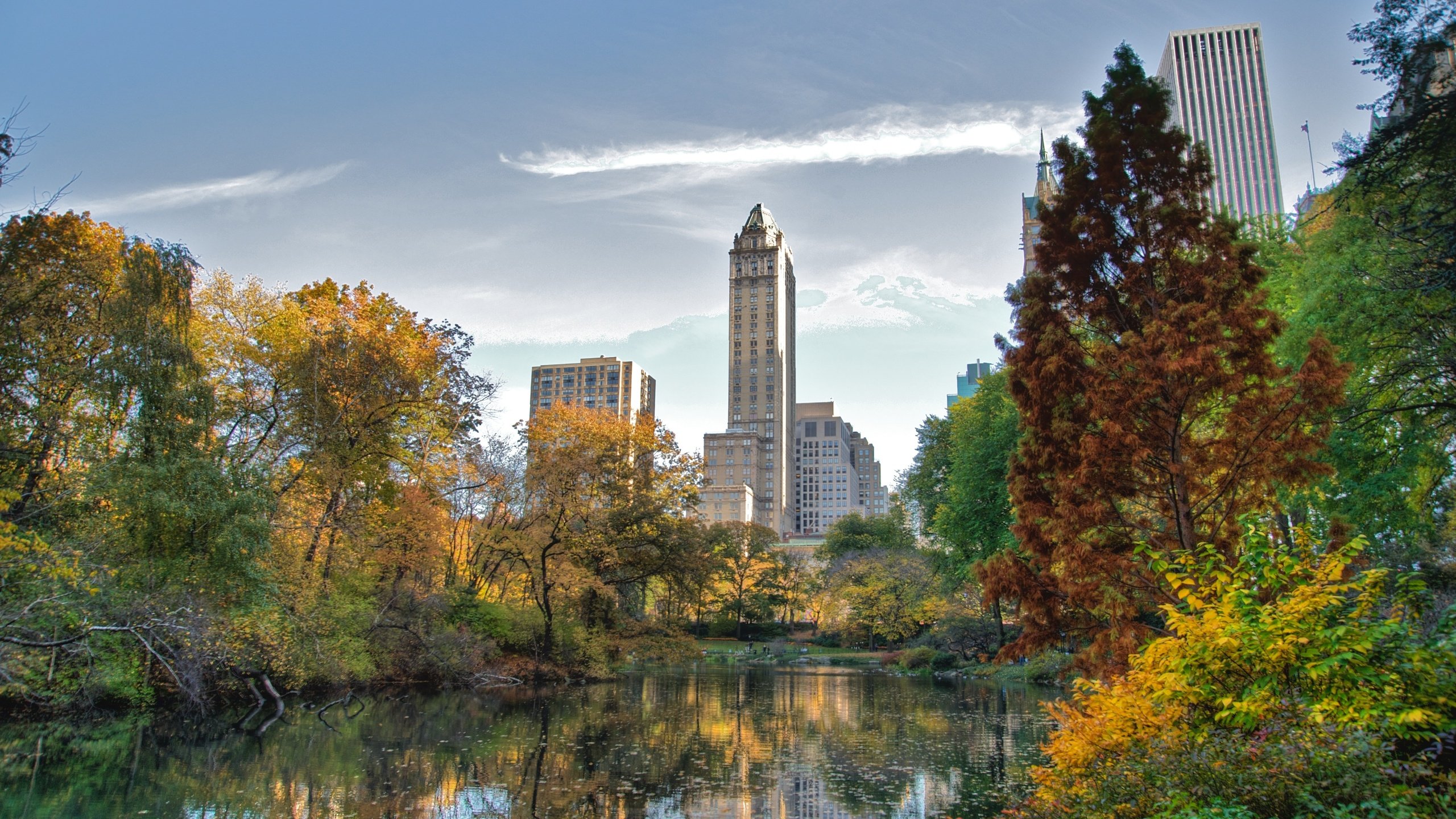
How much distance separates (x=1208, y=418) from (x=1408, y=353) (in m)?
6.37

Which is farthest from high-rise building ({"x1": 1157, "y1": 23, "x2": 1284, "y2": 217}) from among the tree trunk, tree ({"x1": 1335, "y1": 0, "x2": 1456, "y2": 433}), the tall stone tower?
tree ({"x1": 1335, "y1": 0, "x2": 1456, "y2": 433})

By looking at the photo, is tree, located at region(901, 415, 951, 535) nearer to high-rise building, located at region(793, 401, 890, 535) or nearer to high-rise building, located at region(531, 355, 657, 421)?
high-rise building, located at region(531, 355, 657, 421)

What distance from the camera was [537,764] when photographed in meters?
15.4

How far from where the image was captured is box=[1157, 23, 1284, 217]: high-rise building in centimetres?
10969

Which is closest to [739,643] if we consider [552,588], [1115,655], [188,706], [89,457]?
[552,588]

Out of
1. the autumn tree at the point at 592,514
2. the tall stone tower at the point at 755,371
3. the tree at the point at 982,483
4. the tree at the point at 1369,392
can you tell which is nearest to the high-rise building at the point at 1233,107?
the tall stone tower at the point at 755,371

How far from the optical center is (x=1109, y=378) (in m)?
11.1

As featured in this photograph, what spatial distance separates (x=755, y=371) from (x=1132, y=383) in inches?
5369

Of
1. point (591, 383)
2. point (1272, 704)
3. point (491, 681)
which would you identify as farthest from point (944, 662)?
point (591, 383)

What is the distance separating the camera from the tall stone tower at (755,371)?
474ft

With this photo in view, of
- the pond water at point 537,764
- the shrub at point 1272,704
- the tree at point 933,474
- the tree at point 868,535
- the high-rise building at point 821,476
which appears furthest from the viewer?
the high-rise building at point 821,476

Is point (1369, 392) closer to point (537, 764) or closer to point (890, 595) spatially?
point (537, 764)

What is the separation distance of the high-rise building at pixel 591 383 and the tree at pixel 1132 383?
489 feet

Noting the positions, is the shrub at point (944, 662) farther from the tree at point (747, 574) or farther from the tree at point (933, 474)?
the tree at point (747, 574)
